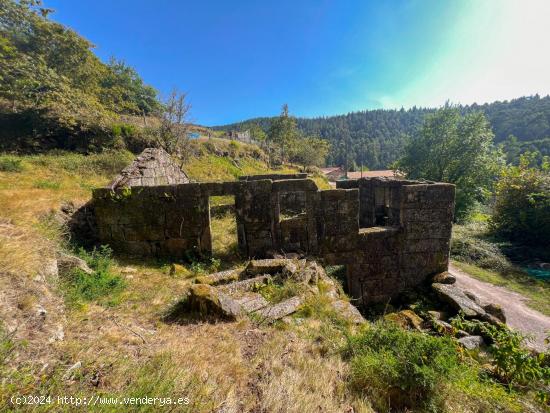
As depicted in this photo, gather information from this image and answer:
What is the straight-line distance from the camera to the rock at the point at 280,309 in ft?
12.9

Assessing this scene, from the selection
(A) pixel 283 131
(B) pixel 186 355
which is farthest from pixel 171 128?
(A) pixel 283 131

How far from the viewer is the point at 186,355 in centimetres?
263

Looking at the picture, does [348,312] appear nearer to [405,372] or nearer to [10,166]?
[405,372]

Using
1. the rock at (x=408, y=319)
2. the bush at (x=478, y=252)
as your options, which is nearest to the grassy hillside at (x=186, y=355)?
the rock at (x=408, y=319)

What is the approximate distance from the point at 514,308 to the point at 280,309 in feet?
31.4

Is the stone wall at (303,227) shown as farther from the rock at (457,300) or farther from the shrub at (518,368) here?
the shrub at (518,368)

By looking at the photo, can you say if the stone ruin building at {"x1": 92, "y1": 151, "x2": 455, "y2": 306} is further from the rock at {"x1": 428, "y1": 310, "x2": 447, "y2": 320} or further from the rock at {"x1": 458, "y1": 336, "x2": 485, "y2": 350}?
the rock at {"x1": 458, "y1": 336, "x2": 485, "y2": 350}

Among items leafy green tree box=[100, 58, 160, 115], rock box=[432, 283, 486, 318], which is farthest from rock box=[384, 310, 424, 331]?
leafy green tree box=[100, 58, 160, 115]

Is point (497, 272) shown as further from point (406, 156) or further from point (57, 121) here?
point (57, 121)

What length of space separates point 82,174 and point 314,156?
120 feet

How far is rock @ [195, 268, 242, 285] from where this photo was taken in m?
4.88

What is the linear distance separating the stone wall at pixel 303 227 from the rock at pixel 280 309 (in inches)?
91.2

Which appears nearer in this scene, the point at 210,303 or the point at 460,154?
the point at 210,303

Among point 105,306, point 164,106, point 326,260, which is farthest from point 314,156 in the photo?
point 105,306
